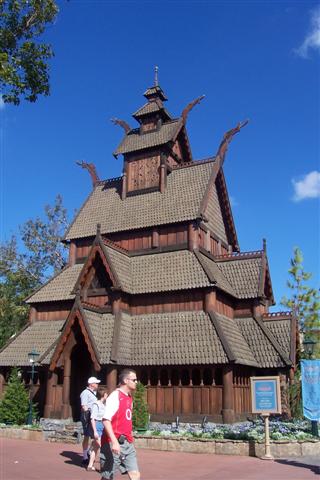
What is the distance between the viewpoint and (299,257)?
47.7m

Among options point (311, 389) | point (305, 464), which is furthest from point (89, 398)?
point (311, 389)

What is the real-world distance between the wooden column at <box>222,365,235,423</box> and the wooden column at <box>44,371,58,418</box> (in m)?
7.83

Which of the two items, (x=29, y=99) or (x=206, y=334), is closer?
(x=29, y=99)

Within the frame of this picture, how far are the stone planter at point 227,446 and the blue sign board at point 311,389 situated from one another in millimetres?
2278

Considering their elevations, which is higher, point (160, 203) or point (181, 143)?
point (181, 143)

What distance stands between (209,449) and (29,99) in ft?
37.8

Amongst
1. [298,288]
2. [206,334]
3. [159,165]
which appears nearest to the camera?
[206,334]

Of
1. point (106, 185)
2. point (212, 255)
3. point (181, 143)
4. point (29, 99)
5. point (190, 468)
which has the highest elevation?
point (181, 143)

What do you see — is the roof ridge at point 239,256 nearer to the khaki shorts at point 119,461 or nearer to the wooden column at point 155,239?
the wooden column at point 155,239

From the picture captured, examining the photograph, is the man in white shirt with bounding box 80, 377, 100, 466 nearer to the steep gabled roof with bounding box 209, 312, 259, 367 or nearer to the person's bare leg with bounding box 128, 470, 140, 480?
the person's bare leg with bounding box 128, 470, 140, 480

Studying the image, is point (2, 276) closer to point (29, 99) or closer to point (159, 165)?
point (159, 165)

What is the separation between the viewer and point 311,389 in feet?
54.6

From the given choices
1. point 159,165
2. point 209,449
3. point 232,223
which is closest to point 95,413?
point 209,449

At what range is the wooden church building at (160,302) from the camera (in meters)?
20.9
